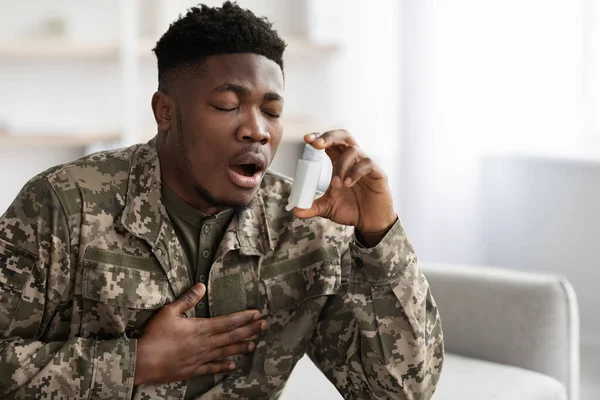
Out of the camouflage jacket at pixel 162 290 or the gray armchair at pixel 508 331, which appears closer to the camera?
the camouflage jacket at pixel 162 290

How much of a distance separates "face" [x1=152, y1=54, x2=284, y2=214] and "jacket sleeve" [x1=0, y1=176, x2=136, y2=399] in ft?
0.76

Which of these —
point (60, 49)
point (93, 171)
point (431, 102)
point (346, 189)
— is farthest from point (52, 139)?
point (346, 189)

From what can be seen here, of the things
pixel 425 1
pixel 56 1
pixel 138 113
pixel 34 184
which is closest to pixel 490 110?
pixel 425 1

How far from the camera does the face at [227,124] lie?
4.49ft

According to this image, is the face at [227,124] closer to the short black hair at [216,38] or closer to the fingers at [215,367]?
the short black hair at [216,38]

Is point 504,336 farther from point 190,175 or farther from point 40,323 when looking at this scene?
point 40,323

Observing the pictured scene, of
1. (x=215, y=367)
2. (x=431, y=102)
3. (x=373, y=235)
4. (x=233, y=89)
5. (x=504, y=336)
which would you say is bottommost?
(x=504, y=336)

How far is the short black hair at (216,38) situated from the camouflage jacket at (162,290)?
19cm

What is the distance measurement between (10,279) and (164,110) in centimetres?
37

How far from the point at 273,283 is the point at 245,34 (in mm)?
434

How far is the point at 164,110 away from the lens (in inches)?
57.2

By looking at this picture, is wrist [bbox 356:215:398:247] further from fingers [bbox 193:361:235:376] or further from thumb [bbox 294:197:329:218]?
fingers [bbox 193:361:235:376]

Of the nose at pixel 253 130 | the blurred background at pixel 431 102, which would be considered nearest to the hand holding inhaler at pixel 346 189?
the nose at pixel 253 130

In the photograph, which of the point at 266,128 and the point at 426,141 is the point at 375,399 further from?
the point at 426,141
